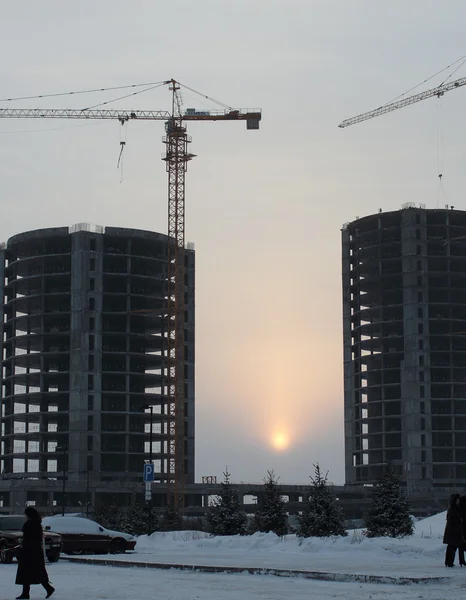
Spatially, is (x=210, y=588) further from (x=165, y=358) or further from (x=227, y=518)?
(x=165, y=358)

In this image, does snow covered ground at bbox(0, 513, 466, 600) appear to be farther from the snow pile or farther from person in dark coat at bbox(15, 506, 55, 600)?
person in dark coat at bbox(15, 506, 55, 600)

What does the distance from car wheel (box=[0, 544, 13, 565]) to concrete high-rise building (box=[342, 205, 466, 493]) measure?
436ft

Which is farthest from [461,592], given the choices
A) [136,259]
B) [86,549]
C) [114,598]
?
[136,259]

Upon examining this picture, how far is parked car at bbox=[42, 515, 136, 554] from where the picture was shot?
1705 inches

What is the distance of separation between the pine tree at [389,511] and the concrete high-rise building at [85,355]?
10094cm

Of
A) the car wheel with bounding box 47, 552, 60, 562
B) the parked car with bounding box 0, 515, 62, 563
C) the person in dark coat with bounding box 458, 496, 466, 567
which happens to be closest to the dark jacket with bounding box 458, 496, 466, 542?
the person in dark coat with bounding box 458, 496, 466, 567

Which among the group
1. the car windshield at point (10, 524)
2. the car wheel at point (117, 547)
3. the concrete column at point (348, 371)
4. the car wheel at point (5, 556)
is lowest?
the car wheel at point (117, 547)

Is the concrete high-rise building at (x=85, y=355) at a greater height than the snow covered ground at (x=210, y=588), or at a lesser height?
greater

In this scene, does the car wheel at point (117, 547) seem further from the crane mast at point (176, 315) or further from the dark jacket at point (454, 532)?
the crane mast at point (176, 315)

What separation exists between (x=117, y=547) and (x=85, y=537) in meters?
1.53

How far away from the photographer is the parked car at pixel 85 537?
43.3 metres

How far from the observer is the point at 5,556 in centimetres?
3738

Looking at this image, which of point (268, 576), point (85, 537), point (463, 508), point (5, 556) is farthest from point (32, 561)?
point (85, 537)

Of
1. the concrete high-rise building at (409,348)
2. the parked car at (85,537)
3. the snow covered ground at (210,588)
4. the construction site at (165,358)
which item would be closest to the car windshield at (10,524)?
the parked car at (85,537)
